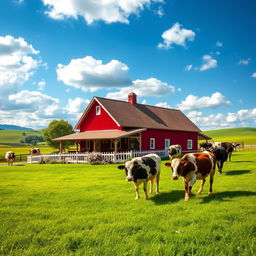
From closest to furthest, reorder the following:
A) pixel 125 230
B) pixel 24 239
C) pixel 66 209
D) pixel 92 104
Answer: pixel 24 239, pixel 125 230, pixel 66 209, pixel 92 104

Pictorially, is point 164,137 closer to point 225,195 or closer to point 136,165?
point 225,195

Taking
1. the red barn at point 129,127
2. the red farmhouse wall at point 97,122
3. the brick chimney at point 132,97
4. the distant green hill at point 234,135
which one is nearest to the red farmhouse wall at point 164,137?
the red barn at point 129,127

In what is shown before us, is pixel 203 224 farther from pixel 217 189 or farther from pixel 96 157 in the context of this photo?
pixel 96 157

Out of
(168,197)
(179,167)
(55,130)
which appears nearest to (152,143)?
(168,197)

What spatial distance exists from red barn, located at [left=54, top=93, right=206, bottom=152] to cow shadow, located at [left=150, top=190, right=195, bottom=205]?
644 inches

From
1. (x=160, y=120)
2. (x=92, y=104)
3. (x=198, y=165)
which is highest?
(x=92, y=104)

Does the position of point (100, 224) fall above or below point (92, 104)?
below

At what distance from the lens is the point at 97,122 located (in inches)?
1208

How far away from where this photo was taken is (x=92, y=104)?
31250mm

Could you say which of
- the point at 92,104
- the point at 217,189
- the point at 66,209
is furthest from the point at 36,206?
the point at 92,104

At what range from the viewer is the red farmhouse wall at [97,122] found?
95.6 ft

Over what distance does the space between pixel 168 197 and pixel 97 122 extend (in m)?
23.5

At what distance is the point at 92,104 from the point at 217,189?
80.1ft

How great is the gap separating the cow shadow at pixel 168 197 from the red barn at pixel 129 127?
16346mm
